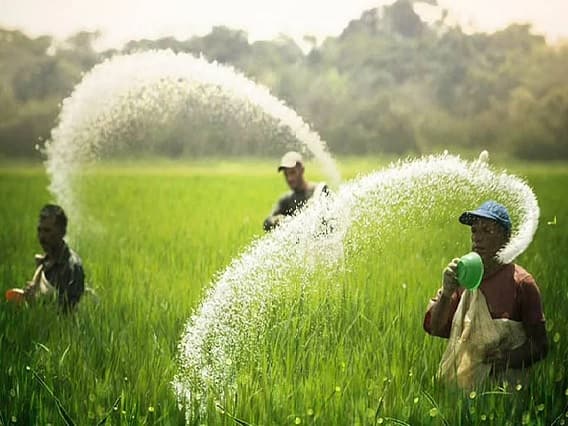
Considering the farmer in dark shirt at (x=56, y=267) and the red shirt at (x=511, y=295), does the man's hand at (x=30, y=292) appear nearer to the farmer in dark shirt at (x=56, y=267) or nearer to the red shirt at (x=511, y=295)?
the farmer in dark shirt at (x=56, y=267)

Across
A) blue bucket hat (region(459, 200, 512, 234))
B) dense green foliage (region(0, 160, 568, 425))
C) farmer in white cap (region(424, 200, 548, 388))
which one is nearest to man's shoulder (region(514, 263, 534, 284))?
farmer in white cap (region(424, 200, 548, 388))

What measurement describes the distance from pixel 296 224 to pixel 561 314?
2.57ft

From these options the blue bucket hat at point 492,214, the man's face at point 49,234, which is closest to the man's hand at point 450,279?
the blue bucket hat at point 492,214

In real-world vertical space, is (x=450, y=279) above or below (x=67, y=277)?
above

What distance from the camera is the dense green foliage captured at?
208cm

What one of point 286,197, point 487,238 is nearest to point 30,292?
point 286,197

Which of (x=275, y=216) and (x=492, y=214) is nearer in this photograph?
(x=492, y=214)

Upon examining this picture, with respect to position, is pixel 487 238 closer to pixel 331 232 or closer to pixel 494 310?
pixel 494 310

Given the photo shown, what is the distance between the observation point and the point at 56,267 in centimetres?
255

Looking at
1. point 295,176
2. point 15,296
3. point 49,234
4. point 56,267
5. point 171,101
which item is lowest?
point 15,296

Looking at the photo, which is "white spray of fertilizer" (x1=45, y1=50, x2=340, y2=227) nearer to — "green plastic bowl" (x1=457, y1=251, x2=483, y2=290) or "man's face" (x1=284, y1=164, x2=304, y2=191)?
"man's face" (x1=284, y1=164, x2=304, y2=191)

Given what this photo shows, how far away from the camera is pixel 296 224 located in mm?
2264

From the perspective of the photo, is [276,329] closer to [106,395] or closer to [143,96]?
[106,395]

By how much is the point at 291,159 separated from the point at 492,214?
660mm
